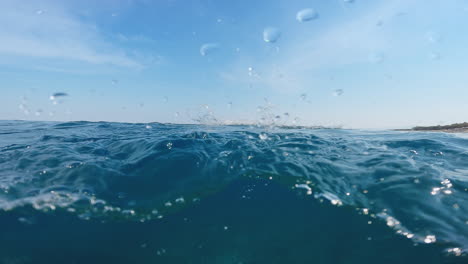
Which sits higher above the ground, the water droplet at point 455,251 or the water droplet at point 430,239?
the water droplet at point 430,239

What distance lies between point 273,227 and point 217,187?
4.53 ft

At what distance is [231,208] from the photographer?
15.9 ft

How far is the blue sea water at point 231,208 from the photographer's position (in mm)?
4051

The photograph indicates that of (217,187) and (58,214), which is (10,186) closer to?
(58,214)

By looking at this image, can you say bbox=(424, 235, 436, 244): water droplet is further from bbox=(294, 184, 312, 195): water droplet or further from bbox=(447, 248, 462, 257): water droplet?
bbox=(294, 184, 312, 195): water droplet

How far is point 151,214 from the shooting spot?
14.9 feet

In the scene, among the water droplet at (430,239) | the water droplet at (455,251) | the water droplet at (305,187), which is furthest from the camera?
the water droplet at (305,187)

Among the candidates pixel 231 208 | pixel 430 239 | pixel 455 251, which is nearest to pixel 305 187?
pixel 231 208

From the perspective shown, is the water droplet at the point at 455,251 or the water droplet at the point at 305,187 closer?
the water droplet at the point at 455,251

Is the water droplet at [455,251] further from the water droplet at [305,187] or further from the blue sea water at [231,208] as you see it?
the water droplet at [305,187]

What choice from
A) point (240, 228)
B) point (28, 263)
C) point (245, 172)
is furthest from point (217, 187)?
point (28, 263)

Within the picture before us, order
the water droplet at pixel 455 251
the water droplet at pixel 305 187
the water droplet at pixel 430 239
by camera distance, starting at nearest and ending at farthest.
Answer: the water droplet at pixel 455 251 < the water droplet at pixel 430 239 < the water droplet at pixel 305 187

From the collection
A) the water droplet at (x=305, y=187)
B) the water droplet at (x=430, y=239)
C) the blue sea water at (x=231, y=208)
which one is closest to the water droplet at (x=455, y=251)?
the blue sea water at (x=231, y=208)

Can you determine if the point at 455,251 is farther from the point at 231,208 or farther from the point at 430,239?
the point at 231,208
